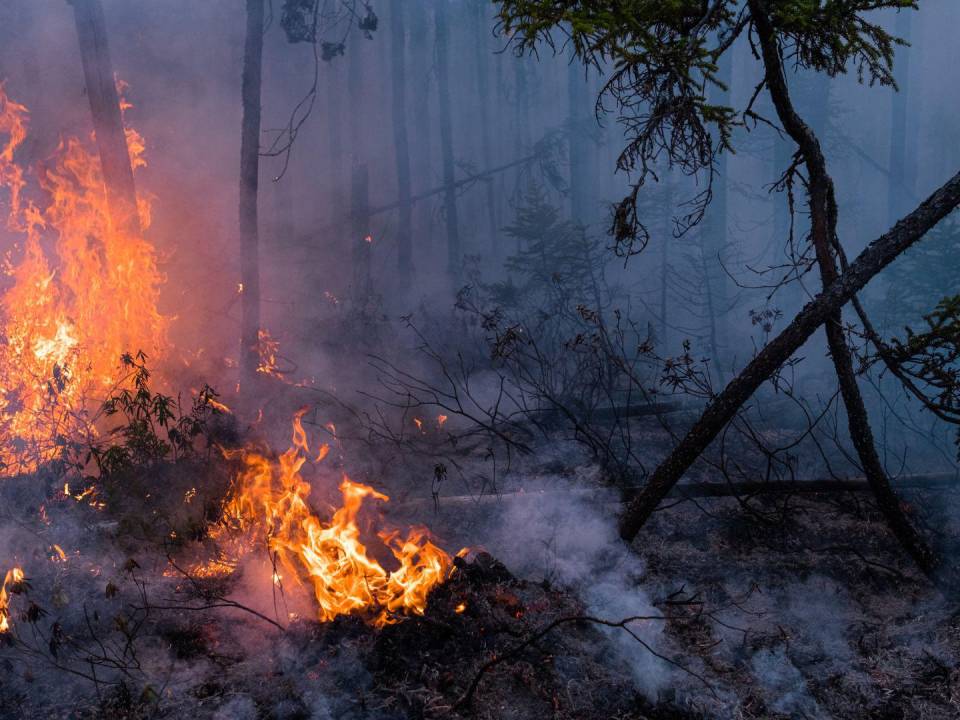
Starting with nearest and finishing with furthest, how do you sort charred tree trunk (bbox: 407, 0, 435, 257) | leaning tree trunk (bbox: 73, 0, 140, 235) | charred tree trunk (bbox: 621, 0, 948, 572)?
charred tree trunk (bbox: 621, 0, 948, 572) → leaning tree trunk (bbox: 73, 0, 140, 235) → charred tree trunk (bbox: 407, 0, 435, 257)

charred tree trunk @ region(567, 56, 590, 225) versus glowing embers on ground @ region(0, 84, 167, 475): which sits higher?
charred tree trunk @ region(567, 56, 590, 225)

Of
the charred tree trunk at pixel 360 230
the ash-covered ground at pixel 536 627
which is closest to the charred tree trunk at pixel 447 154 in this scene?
the charred tree trunk at pixel 360 230

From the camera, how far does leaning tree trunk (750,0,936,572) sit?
5.15 meters

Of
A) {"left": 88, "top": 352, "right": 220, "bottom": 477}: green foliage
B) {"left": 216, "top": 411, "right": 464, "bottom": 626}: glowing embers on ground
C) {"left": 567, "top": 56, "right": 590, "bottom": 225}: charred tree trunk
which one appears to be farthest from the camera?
{"left": 567, "top": 56, "right": 590, "bottom": 225}: charred tree trunk

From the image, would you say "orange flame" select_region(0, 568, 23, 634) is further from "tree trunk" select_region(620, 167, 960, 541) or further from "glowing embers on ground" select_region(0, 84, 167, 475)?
"tree trunk" select_region(620, 167, 960, 541)

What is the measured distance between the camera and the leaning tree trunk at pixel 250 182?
9898mm

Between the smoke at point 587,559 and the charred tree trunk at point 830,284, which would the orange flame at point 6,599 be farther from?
the charred tree trunk at point 830,284

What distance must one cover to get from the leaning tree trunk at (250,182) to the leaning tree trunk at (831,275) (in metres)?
7.56

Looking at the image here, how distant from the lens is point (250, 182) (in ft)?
32.9

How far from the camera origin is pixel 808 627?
507 centimetres

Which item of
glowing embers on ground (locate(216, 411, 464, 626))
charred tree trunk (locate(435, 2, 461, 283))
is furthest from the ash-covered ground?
charred tree trunk (locate(435, 2, 461, 283))

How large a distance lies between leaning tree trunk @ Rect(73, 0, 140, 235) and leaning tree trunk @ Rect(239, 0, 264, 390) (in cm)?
189

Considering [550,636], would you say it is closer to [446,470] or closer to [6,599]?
[446,470]

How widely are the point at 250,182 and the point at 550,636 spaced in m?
8.45
